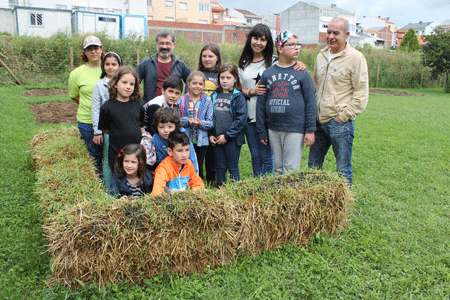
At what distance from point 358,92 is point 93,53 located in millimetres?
3253

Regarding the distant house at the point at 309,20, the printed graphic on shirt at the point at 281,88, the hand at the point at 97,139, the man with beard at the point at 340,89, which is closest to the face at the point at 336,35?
the man with beard at the point at 340,89

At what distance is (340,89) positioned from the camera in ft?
12.9

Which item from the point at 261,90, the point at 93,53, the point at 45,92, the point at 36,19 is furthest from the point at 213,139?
the point at 36,19

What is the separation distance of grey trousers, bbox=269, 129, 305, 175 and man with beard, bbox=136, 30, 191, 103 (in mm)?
1600

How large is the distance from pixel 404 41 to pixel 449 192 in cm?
5040

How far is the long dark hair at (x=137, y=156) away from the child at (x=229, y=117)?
0.91 metres

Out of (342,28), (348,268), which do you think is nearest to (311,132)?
(342,28)

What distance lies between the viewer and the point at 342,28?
12.3 feet

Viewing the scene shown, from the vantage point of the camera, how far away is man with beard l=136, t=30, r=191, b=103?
447 cm

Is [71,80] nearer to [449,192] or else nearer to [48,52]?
[449,192]

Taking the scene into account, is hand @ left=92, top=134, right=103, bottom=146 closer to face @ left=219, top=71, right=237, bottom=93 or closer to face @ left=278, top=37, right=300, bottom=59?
face @ left=219, top=71, right=237, bottom=93

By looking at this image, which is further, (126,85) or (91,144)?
(91,144)

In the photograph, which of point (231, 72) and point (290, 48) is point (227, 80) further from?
point (290, 48)

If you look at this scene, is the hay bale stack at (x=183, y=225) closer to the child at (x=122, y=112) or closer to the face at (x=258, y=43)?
the child at (x=122, y=112)
